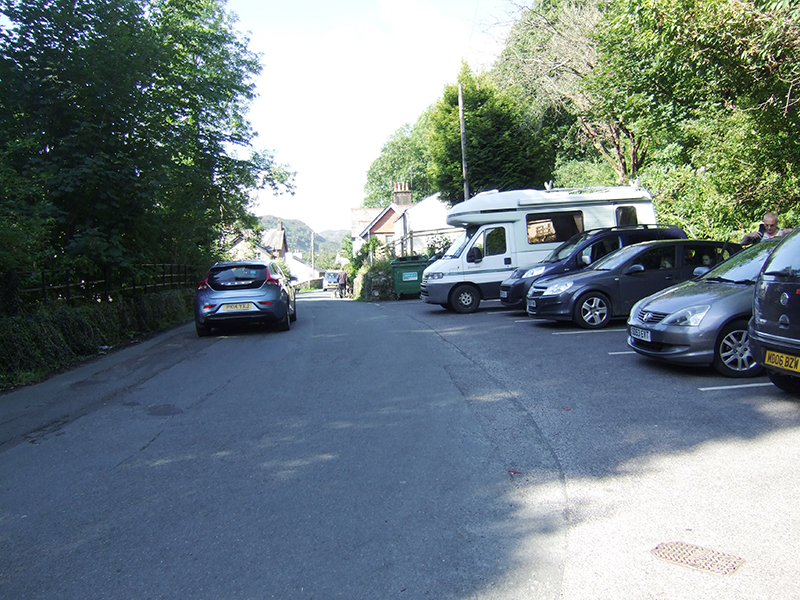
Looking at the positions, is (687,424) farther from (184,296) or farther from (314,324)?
(184,296)

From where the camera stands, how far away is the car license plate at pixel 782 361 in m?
5.57

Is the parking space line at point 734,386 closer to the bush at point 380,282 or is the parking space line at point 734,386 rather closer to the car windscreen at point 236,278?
the car windscreen at point 236,278

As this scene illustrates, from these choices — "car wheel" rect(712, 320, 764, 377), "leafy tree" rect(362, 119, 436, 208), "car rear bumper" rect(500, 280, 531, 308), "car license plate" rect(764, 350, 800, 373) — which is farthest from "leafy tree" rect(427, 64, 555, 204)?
"leafy tree" rect(362, 119, 436, 208)

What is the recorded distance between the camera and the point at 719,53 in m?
9.80

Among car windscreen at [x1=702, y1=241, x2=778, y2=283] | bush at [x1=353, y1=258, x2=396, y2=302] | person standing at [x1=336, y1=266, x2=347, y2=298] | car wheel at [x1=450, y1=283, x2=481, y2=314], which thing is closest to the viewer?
car windscreen at [x1=702, y1=241, x2=778, y2=283]

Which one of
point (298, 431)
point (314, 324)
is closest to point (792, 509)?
point (298, 431)

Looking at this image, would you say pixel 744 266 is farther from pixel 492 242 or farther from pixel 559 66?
pixel 559 66

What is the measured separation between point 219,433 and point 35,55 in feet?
30.8

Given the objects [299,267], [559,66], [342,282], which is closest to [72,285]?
[559,66]

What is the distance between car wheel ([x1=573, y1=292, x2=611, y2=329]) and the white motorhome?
14.0 feet

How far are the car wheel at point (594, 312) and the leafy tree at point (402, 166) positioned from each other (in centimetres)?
5713

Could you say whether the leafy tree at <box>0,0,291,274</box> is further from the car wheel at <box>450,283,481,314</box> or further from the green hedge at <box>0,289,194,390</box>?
the car wheel at <box>450,283,481,314</box>

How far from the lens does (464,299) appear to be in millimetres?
15711

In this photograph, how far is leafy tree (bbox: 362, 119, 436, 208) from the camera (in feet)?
229
